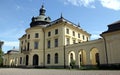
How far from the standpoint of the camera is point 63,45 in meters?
37.7

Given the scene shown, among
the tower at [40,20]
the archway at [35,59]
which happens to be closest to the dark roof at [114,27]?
the tower at [40,20]

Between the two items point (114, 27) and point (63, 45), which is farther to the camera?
point (63, 45)

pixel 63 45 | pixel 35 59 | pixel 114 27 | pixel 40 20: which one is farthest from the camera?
pixel 40 20

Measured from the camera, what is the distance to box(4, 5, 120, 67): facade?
27906 mm

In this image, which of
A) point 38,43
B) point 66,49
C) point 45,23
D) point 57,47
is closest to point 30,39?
point 38,43

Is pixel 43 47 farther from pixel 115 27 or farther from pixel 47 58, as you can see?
pixel 115 27

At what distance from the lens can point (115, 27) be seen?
2698cm

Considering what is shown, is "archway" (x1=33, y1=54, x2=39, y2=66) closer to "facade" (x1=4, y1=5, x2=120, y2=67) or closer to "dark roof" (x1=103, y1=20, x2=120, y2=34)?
"facade" (x1=4, y1=5, x2=120, y2=67)

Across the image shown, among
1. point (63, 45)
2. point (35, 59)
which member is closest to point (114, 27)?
point (63, 45)

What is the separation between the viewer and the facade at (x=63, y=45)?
1099 inches

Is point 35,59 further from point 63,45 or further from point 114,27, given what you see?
point 114,27

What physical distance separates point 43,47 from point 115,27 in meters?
21.7

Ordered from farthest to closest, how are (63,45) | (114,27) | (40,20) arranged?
(40,20) < (63,45) < (114,27)

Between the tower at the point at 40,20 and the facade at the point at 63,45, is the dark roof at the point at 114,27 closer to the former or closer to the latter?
the facade at the point at 63,45
